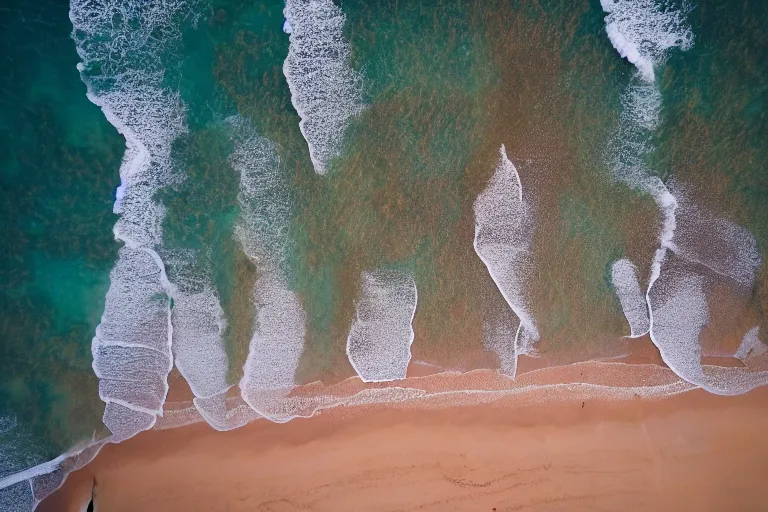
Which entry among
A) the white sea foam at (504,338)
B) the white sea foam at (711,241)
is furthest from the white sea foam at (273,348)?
the white sea foam at (711,241)

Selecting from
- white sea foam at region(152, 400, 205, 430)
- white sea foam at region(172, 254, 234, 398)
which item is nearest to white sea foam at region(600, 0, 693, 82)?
white sea foam at region(172, 254, 234, 398)

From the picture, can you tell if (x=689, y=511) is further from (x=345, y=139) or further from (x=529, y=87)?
(x=345, y=139)

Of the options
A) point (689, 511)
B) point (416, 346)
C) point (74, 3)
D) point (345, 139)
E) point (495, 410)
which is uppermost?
point (74, 3)

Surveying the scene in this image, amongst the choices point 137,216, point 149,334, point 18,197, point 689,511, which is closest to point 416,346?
point 149,334

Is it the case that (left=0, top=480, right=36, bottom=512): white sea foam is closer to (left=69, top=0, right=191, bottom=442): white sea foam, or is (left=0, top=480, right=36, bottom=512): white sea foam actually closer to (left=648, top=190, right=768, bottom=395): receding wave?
(left=69, top=0, right=191, bottom=442): white sea foam

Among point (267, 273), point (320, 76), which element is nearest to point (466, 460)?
point (267, 273)

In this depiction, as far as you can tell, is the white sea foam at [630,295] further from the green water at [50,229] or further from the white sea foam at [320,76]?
the green water at [50,229]
